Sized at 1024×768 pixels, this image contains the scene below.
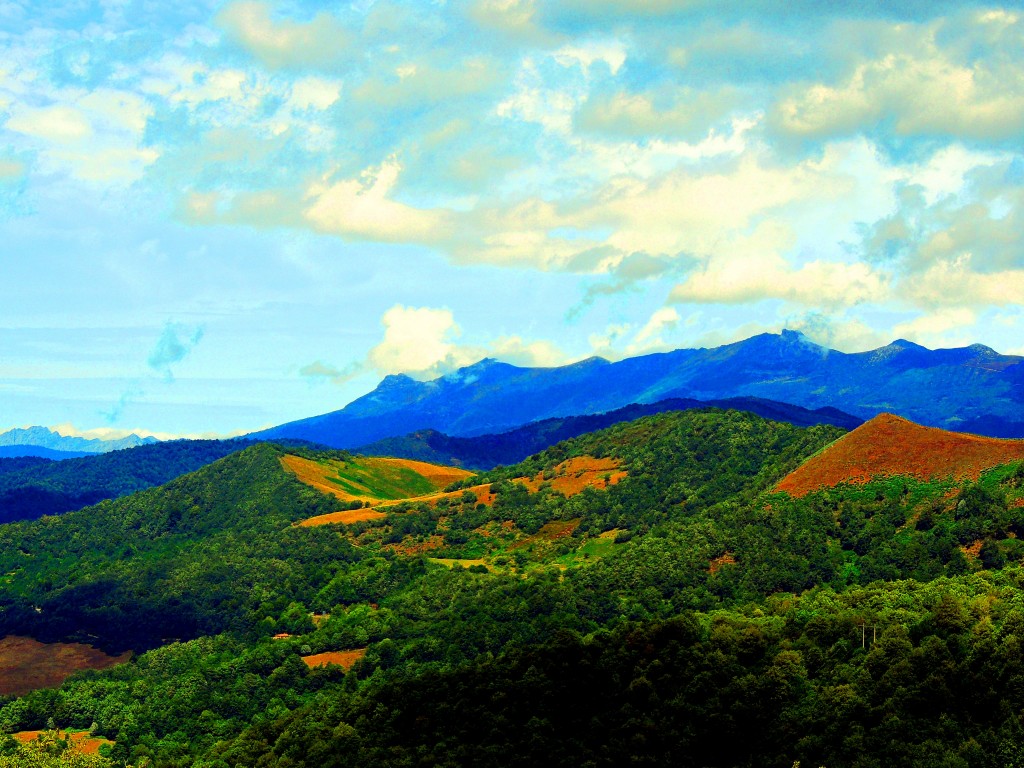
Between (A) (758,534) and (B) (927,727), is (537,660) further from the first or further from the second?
(A) (758,534)

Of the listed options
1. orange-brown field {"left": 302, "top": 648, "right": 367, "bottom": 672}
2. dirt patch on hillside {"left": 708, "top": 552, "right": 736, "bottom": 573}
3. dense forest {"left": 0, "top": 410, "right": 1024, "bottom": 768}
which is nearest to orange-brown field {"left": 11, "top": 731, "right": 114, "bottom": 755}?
dense forest {"left": 0, "top": 410, "right": 1024, "bottom": 768}

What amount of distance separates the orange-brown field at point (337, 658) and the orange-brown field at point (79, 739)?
108ft

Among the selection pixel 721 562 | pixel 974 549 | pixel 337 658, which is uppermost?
pixel 721 562

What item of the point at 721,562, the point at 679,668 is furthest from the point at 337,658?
the point at 679,668

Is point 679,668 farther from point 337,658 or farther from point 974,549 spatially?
point 337,658

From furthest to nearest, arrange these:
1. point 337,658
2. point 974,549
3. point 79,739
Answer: point 337,658 < point 974,549 < point 79,739

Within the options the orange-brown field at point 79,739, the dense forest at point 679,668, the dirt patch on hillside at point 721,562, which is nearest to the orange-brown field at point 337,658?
the dense forest at point 679,668

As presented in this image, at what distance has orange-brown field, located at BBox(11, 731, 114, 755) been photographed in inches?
6117

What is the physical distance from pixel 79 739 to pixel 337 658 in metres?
40.2

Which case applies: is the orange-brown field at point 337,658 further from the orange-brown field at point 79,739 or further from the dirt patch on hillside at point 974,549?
the dirt patch on hillside at point 974,549

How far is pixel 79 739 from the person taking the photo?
16212 centimetres

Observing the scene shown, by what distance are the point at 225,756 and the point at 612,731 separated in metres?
47.3

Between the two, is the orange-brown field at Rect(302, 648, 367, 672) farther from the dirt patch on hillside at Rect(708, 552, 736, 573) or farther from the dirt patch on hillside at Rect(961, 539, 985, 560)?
the dirt patch on hillside at Rect(961, 539, 985, 560)

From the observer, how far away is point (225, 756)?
5153 inches
